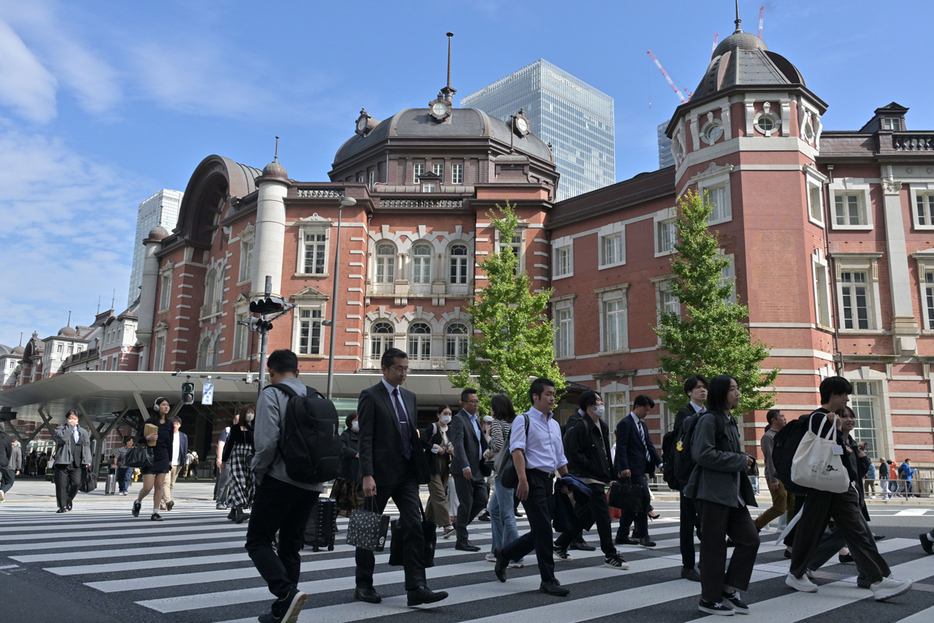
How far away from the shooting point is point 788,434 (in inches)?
230

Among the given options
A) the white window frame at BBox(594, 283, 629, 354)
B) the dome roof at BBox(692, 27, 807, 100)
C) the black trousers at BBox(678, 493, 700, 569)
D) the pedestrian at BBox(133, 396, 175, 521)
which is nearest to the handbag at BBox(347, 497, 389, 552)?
the black trousers at BBox(678, 493, 700, 569)

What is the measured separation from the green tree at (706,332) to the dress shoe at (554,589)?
15.6 m

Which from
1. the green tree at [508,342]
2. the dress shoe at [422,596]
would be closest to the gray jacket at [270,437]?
the dress shoe at [422,596]

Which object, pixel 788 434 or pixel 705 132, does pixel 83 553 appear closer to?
pixel 788 434

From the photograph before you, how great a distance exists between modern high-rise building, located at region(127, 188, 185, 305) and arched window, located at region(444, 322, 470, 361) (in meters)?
144

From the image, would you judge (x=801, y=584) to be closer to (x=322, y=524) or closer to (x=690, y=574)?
(x=690, y=574)

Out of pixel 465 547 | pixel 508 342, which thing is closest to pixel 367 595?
pixel 465 547

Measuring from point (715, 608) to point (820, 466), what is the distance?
1.42 m

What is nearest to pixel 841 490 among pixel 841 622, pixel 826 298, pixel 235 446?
pixel 841 622

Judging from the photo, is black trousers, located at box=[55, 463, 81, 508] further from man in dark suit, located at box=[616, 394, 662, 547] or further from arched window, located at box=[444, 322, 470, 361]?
arched window, located at box=[444, 322, 470, 361]

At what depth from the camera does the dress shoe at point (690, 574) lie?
6128 millimetres

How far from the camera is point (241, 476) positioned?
8523 mm

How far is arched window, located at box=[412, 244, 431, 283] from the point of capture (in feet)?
102

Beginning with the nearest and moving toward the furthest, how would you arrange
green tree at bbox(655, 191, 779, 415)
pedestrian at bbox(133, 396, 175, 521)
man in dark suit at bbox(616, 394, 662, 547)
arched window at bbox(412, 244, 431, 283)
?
man in dark suit at bbox(616, 394, 662, 547) < pedestrian at bbox(133, 396, 175, 521) < green tree at bbox(655, 191, 779, 415) < arched window at bbox(412, 244, 431, 283)
